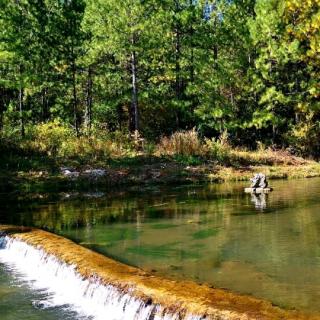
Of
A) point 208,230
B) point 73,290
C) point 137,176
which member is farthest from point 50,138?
point 73,290

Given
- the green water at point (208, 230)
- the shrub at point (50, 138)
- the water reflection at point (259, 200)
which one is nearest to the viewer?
the green water at point (208, 230)

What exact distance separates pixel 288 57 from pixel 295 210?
650 inches

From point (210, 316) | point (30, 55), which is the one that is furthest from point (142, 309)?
point (30, 55)

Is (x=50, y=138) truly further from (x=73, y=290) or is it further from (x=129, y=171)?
(x=73, y=290)

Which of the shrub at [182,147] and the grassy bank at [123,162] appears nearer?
the grassy bank at [123,162]

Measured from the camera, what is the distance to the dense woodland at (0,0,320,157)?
86.4ft

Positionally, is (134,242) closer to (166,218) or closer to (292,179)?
(166,218)

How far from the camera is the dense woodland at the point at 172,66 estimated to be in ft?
86.4

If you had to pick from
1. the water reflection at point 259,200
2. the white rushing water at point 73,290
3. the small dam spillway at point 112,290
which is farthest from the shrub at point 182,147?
the white rushing water at point 73,290

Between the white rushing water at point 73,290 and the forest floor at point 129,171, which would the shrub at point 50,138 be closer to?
the forest floor at point 129,171

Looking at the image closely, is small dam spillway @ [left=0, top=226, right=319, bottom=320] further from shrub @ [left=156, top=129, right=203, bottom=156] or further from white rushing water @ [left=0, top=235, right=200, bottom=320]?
shrub @ [left=156, top=129, right=203, bottom=156]

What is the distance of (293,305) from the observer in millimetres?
6523

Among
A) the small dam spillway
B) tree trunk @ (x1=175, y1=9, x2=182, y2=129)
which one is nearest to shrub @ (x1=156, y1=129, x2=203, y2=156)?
tree trunk @ (x1=175, y1=9, x2=182, y2=129)

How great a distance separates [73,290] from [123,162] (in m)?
13.8
